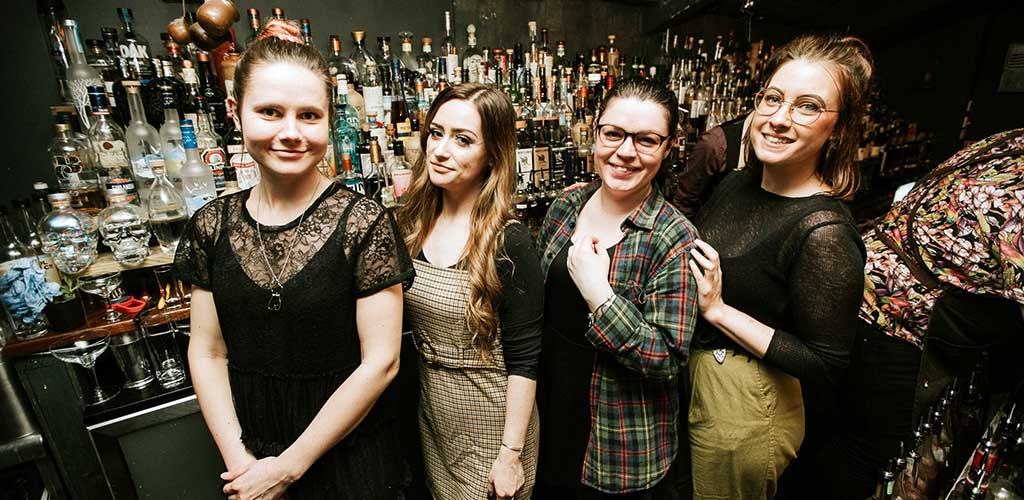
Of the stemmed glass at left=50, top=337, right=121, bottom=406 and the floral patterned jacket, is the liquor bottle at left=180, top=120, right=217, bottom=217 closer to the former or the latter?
the stemmed glass at left=50, top=337, right=121, bottom=406

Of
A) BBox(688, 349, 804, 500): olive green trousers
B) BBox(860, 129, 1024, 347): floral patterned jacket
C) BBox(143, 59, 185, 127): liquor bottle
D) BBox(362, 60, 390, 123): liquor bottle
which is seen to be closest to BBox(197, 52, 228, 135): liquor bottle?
BBox(143, 59, 185, 127): liquor bottle

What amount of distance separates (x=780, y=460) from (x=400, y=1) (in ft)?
8.70

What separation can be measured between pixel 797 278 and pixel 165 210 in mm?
1966

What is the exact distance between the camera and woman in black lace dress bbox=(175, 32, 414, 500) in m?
0.93

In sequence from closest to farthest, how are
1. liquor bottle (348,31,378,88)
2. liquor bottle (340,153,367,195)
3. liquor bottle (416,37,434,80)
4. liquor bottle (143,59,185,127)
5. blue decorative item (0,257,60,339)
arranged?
blue decorative item (0,257,60,339), liquor bottle (143,59,185,127), liquor bottle (340,153,367,195), liquor bottle (348,31,378,88), liquor bottle (416,37,434,80)

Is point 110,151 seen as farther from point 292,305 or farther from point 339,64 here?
point 292,305

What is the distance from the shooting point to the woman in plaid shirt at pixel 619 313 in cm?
113

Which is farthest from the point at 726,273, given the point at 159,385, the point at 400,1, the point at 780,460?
the point at 400,1

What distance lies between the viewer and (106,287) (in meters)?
1.57

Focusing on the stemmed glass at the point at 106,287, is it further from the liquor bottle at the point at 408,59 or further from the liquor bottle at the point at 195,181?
the liquor bottle at the point at 408,59

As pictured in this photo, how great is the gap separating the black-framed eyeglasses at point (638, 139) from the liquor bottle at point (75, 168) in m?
1.76

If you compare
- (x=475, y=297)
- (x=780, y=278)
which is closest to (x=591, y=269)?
(x=475, y=297)

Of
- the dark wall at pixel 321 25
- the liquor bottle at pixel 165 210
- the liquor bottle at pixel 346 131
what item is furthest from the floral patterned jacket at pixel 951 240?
the liquor bottle at pixel 165 210

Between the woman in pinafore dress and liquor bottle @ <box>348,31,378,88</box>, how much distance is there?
111 cm
